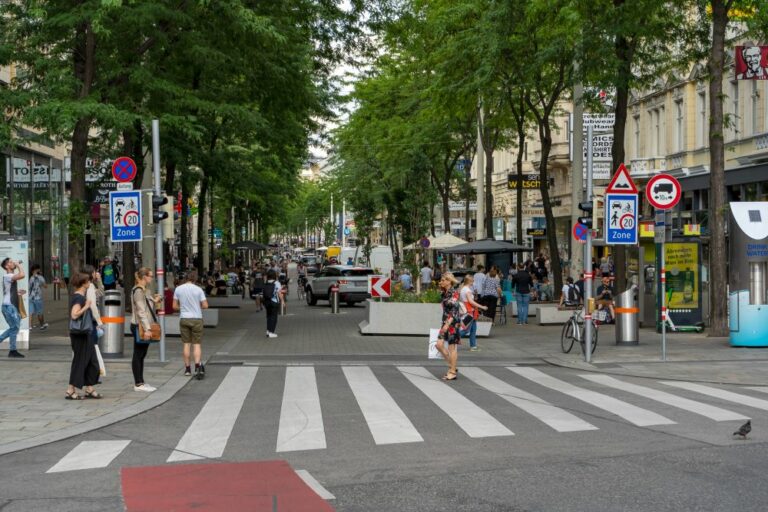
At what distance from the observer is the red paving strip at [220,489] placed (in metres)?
7.41

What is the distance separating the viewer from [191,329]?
52.5ft

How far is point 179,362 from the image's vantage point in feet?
59.7

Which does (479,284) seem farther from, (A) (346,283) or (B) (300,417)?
(B) (300,417)

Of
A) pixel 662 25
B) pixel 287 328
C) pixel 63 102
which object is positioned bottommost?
pixel 287 328

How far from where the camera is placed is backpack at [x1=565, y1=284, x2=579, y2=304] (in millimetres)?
28578

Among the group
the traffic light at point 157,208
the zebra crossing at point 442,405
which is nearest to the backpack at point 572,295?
the zebra crossing at point 442,405

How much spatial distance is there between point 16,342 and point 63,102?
482cm

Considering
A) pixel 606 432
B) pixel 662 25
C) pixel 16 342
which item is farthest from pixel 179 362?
pixel 662 25

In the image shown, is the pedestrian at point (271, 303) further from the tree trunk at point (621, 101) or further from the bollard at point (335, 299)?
the bollard at point (335, 299)

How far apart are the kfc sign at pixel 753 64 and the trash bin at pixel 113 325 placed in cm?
1405

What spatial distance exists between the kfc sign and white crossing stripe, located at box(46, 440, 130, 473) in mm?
17485

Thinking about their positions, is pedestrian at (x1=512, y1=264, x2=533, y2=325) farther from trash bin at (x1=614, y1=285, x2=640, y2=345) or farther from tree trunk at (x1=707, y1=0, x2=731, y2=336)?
trash bin at (x1=614, y1=285, x2=640, y2=345)

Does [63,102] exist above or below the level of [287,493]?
above

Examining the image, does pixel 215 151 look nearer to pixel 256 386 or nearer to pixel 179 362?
pixel 179 362
